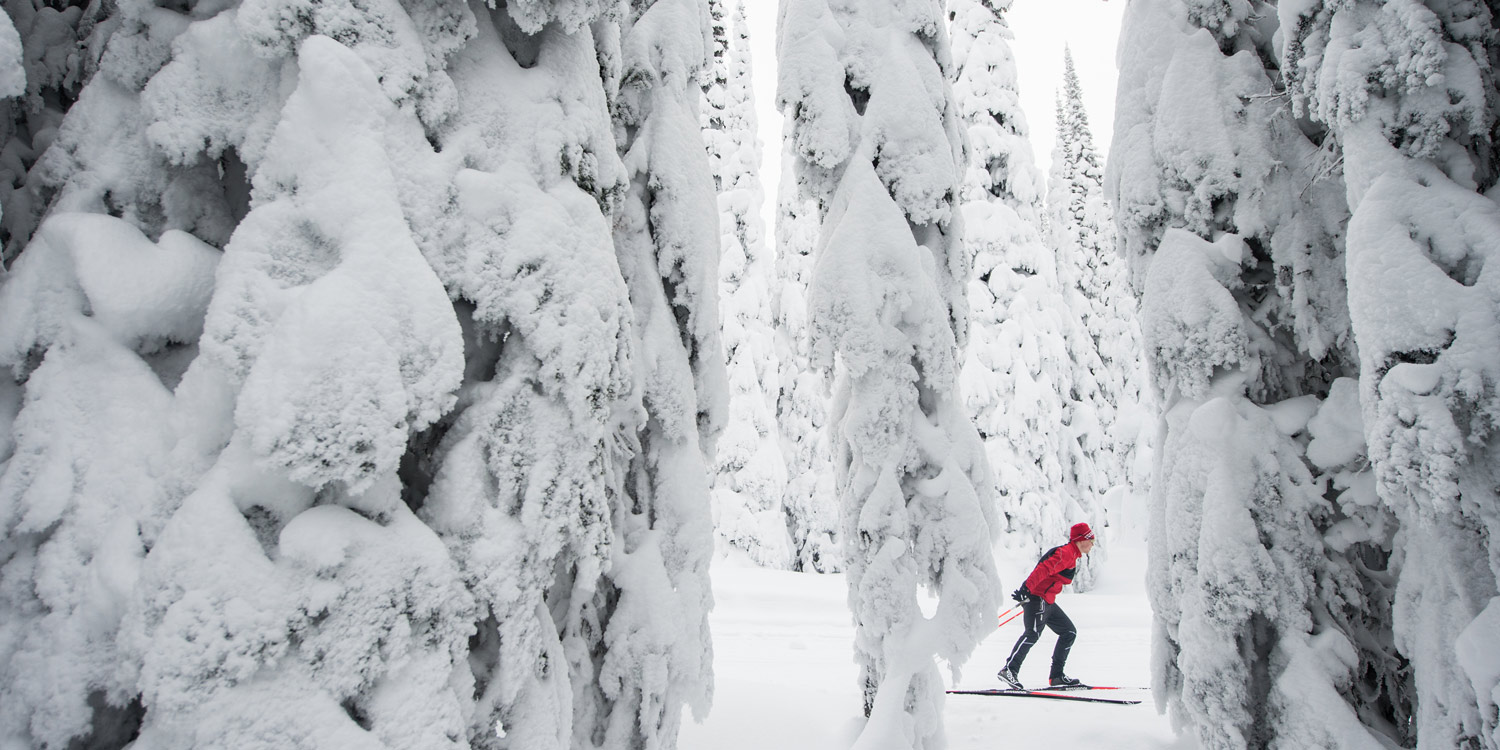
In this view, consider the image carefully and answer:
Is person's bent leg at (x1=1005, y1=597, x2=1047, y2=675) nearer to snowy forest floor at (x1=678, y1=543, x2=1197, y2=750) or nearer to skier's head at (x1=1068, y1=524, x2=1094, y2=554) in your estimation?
snowy forest floor at (x1=678, y1=543, x2=1197, y2=750)

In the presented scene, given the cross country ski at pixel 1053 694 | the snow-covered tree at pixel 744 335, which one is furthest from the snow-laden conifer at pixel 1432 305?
the snow-covered tree at pixel 744 335

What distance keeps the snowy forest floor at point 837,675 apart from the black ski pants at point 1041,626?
67 cm

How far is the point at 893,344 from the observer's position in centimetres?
628

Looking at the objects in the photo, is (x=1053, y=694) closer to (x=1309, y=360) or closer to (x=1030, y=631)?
(x=1030, y=631)

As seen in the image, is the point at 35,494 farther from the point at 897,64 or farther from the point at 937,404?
the point at 897,64

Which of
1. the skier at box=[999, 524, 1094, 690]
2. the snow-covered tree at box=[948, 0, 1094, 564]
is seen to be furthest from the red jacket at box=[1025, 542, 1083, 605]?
the snow-covered tree at box=[948, 0, 1094, 564]

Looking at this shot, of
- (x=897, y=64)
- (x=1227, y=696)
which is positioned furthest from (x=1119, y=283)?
(x=1227, y=696)

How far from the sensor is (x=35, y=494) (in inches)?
74.1

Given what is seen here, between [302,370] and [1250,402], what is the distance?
17.0 ft

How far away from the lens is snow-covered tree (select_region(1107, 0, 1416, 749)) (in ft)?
13.8

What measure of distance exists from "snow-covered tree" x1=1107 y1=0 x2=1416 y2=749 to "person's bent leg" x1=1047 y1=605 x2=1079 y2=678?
2950 millimetres

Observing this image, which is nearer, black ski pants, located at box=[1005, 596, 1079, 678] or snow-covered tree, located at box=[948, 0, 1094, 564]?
black ski pants, located at box=[1005, 596, 1079, 678]

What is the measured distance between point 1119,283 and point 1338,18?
82.5ft

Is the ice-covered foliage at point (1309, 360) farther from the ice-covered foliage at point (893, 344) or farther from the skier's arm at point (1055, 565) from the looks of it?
the skier's arm at point (1055, 565)
